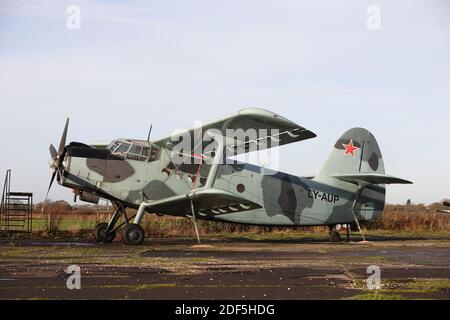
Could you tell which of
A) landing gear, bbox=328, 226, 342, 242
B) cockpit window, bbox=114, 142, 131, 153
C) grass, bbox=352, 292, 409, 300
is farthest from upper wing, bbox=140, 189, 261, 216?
grass, bbox=352, 292, 409, 300

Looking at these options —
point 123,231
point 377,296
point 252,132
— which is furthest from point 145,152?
point 377,296

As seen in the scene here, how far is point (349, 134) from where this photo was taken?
69.7 ft

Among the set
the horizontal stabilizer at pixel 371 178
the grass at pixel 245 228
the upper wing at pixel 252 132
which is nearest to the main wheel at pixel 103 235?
the upper wing at pixel 252 132

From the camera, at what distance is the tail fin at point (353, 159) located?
68.9 ft

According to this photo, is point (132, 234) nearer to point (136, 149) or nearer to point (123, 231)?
point (123, 231)

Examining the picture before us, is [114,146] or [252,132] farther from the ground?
[252,132]

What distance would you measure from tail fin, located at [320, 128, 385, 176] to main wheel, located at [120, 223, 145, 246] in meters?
7.09

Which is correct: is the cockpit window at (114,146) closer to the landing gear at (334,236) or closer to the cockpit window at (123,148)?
the cockpit window at (123,148)

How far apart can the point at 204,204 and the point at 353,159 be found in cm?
593

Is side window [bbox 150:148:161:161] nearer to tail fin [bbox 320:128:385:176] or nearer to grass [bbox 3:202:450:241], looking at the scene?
grass [bbox 3:202:450:241]

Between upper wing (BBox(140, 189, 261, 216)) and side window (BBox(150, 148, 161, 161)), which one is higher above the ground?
side window (BBox(150, 148, 161, 161))

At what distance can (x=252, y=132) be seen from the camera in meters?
16.7

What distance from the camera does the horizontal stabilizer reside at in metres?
18.5

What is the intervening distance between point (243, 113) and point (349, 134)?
22.3 feet
